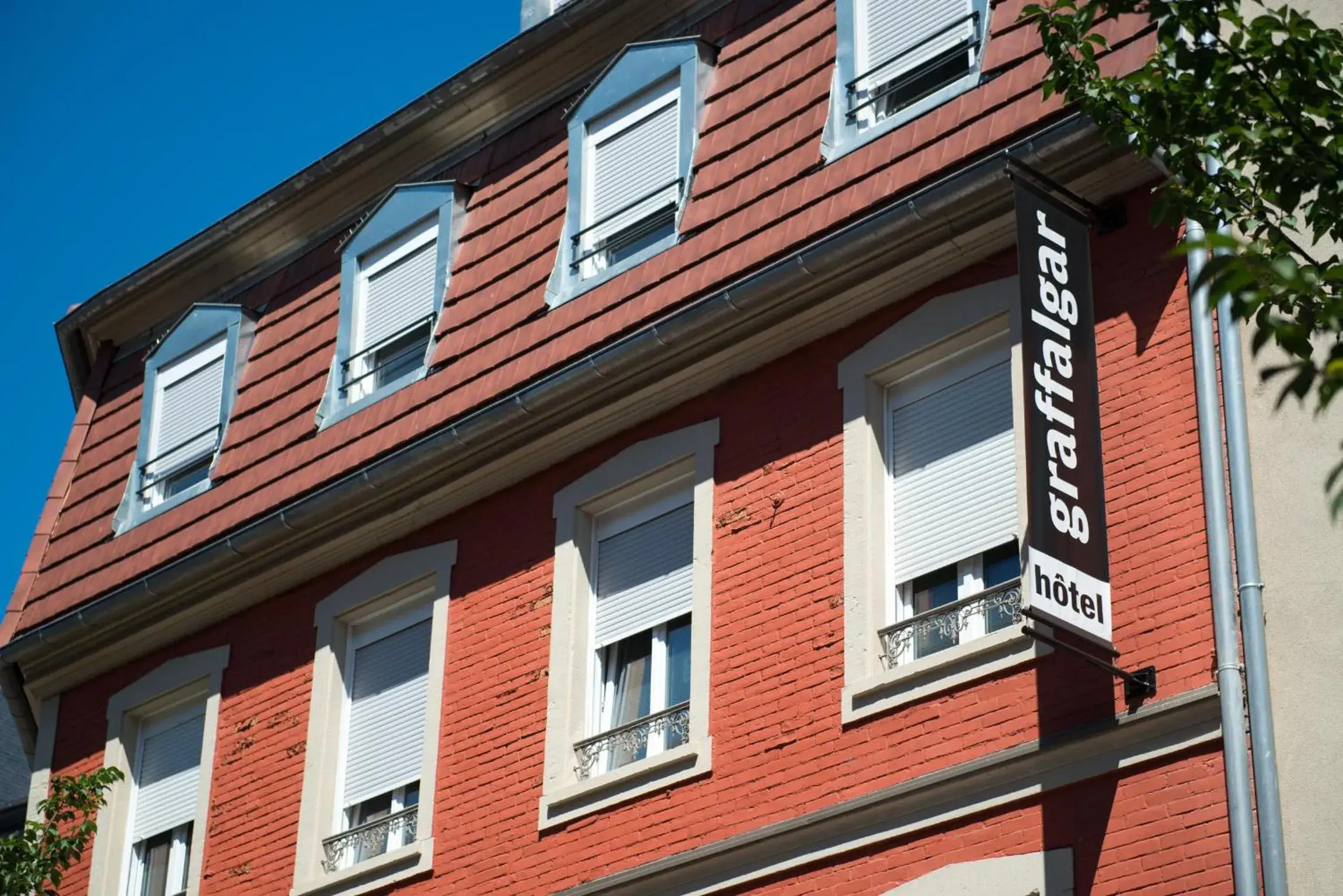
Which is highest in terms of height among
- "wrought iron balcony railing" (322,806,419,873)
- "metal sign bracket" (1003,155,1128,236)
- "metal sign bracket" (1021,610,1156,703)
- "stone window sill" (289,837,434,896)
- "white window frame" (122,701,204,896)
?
"metal sign bracket" (1003,155,1128,236)

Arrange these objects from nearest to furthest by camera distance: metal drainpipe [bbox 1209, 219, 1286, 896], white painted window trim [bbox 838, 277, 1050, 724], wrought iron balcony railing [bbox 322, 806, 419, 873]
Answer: metal drainpipe [bbox 1209, 219, 1286, 896]
white painted window trim [bbox 838, 277, 1050, 724]
wrought iron balcony railing [bbox 322, 806, 419, 873]

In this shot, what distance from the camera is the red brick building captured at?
12328mm

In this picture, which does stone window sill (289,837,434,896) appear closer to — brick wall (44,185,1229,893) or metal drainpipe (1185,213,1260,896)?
brick wall (44,185,1229,893)

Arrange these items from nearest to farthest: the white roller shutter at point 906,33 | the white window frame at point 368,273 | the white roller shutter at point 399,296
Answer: the white roller shutter at point 906,33 → the white roller shutter at point 399,296 → the white window frame at point 368,273

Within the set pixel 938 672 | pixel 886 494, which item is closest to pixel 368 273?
pixel 886 494

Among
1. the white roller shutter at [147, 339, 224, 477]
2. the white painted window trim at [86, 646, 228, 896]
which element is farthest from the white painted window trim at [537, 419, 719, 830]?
the white roller shutter at [147, 339, 224, 477]

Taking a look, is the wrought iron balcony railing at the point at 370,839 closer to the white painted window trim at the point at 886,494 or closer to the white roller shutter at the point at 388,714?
the white roller shutter at the point at 388,714

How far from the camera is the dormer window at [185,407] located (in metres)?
19.1

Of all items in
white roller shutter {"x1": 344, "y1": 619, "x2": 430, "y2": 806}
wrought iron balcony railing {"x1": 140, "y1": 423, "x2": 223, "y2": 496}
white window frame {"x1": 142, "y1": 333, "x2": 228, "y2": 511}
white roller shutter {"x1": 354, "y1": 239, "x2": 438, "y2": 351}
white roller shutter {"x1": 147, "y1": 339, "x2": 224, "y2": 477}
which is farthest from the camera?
white window frame {"x1": 142, "y1": 333, "x2": 228, "y2": 511}

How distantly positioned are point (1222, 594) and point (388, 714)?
23.4ft

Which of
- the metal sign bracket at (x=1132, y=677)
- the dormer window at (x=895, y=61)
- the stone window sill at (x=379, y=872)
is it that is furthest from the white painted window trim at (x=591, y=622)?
the metal sign bracket at (x=1132, y=677)

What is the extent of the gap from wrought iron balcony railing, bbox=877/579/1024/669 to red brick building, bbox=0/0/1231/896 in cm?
2

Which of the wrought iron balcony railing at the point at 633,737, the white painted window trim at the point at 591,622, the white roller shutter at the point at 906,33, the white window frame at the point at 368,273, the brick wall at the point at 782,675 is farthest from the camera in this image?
the white window frame at the point at 368,273

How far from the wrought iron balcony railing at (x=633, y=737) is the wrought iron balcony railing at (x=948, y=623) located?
5.24ft
